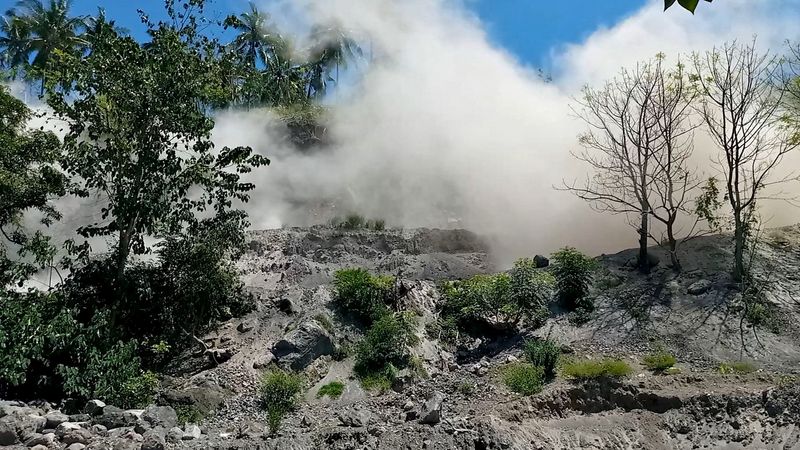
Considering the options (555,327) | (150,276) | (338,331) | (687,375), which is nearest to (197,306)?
(150,276)

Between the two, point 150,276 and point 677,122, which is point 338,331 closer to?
point 150,276

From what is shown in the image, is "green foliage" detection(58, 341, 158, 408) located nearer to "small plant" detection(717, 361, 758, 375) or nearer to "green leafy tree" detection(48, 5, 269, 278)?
"green leafy tree" detection(48, 5, 269, 278)

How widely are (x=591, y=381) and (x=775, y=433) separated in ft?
9.14

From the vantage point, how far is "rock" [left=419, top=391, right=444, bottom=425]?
9.77 m

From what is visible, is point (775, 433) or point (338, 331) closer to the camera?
point (775, 433)

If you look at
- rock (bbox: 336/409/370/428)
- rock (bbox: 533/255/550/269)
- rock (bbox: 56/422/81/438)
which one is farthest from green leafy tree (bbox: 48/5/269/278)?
rock (bbox: 533/255/550/269)

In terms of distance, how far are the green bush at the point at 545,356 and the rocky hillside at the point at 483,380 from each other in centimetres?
32

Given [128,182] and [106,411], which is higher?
[128,182]

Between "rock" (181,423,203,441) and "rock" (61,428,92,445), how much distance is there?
48.3 inches

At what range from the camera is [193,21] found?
13.6 metres

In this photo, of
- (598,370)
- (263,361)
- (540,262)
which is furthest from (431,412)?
(540,262)

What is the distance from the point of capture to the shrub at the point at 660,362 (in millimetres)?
11555

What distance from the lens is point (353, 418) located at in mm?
9953

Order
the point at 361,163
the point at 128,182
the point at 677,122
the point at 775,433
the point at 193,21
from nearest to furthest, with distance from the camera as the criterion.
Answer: the point at 775,433
the point at 128,182
the point at 193,21
the point at 677,122
the point at 361,163
